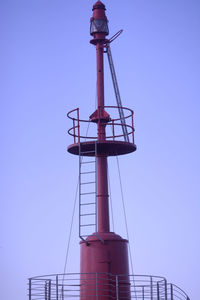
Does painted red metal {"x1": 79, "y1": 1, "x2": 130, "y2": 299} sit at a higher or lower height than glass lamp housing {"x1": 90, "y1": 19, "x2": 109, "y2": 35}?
lower

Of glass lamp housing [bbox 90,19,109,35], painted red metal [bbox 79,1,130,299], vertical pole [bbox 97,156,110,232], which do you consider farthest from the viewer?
glass lamp housing [bbox 90,19,109,35]


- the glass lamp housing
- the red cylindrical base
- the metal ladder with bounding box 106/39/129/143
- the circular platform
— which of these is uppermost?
the glass lamp housing

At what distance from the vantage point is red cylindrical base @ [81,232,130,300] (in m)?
22.2

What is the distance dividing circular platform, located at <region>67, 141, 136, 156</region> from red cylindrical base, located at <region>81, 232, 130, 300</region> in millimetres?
2810

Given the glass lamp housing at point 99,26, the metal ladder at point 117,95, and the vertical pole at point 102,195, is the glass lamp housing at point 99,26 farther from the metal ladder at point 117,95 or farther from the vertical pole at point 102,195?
the vertical pole at point 102,195

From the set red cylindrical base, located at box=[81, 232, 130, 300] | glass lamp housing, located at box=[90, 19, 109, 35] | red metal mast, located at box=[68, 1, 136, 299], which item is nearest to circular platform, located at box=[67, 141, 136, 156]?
red metal mast, located at box=[68, 1, 136, 299]

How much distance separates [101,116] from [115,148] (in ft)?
3.97

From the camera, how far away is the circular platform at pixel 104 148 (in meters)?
23.2

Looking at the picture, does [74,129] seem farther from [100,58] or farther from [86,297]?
[86,297]

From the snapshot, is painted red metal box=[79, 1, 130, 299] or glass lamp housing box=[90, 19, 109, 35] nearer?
painted red metal box=[79, 1, 130, 299]

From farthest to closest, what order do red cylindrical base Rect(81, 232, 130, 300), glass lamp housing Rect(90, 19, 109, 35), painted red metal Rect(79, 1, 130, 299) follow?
glass lamp housing Rect(90, 19, 109, 35) → painted red metal Rect(79, 1, 130, 299) → red cylindrical base Rect(81, 232, 130, 300)

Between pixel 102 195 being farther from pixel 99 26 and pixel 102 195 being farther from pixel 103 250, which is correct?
pixel 99 26

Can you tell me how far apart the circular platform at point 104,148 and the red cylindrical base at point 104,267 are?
2810mm

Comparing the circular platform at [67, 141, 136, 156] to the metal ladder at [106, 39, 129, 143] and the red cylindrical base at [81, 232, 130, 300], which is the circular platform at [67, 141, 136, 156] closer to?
the metal ladder at [106, 39, 129, 143]
